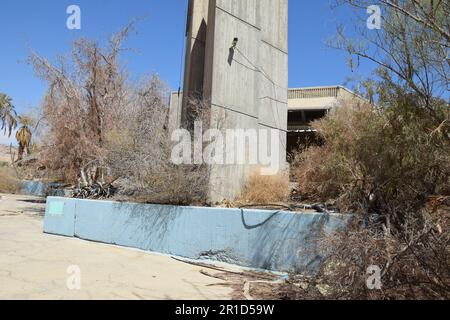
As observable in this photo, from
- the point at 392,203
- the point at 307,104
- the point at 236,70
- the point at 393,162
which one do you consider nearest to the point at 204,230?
the point at 392,203

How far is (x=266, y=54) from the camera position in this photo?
13.2m

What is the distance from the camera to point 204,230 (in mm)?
8172

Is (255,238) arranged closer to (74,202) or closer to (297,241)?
(297,241)

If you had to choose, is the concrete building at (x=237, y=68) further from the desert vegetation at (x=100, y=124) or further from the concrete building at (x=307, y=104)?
the concrete building at (x=307, y=104)

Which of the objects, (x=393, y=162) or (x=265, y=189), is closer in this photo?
(x=393, y=162)

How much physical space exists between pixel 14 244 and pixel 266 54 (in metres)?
9.29

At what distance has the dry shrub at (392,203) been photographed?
4.70 m

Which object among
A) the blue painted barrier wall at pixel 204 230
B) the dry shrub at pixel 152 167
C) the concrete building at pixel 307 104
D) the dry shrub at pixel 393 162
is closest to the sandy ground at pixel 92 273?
the blue painted barrier wall at pixel 204 230

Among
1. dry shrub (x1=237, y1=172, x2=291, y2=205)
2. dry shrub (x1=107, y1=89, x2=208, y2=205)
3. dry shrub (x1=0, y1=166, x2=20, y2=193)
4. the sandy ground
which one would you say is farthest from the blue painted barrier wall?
dry shrub (x1=0, y1=166, x2=20, y2=193)

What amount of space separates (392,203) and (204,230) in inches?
145

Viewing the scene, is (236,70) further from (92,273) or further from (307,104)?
(307,104)

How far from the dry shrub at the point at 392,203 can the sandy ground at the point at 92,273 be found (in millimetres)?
1795

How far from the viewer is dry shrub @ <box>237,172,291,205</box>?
32.3 ft

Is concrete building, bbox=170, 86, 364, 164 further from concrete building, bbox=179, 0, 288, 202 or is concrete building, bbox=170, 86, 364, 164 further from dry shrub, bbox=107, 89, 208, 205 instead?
dry shrub, bbox=107, 89, 208, 205
